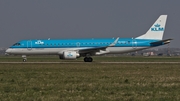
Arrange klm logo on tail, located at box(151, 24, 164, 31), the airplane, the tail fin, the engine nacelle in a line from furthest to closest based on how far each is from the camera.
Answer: klm logo on tail, located at box(151, 24, 164, 31) < the tail fin < the airplane < the engine nacelle

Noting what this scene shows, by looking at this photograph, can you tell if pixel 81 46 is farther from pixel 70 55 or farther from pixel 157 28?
pixel 157 28

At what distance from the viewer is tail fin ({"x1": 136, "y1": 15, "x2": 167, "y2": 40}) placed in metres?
49.5

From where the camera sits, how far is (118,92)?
44.8ft

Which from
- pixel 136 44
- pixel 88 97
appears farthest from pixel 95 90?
pixel 136 44

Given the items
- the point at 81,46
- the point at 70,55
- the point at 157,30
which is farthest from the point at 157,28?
the point at 70,55

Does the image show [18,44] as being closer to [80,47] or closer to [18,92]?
[80,47]

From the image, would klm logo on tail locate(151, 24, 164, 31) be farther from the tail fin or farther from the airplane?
the airplane

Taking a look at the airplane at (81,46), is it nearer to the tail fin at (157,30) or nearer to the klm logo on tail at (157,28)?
the tail fin at (157,30)

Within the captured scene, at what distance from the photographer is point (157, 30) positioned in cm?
5038

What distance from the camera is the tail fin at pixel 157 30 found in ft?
162

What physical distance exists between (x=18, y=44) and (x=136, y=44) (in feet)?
51.1

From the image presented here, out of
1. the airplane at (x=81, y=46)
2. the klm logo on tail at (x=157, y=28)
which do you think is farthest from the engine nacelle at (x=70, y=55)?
the klm logo on tail at (x=157, y=28)

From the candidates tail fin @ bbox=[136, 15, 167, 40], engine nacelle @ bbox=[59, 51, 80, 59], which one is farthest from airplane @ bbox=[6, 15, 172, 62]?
engine nacelle @ bbox=[59, 51, 80, 59]

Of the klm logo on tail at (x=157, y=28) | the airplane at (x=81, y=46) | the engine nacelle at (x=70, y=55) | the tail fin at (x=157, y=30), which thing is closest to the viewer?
the engine nacelle at (x=70, y=55)
